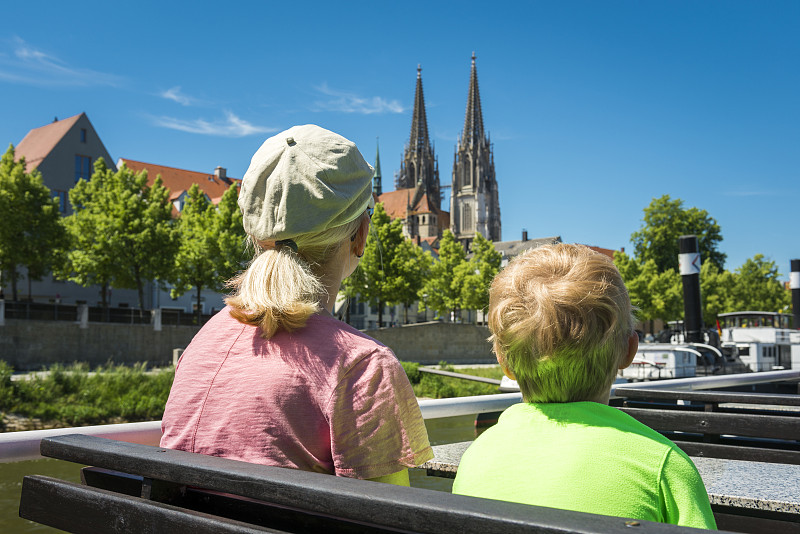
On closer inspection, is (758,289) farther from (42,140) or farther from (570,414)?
(570,414)

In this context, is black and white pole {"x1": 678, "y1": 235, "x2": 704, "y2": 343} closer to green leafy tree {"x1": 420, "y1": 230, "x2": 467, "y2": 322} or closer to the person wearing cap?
the person wearing cap

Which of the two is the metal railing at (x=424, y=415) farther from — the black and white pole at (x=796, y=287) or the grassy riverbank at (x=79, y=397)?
the black and white pole at (x=796, y=287)

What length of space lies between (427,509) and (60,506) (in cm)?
92

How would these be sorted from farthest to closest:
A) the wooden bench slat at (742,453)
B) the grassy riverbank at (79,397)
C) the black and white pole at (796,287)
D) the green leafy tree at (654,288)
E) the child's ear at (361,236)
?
the green leafy tree at (654,288), the black and white pole at (796,287), the grassy riverbank at (79,397), the wooden bench slat at (742,453), the child's ear at (361,236)

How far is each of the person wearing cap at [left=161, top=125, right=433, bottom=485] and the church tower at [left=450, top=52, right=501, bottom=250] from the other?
313 feet

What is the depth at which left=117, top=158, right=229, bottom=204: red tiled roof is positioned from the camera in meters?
55.9

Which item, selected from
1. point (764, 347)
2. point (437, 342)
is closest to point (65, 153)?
point (437, 342)

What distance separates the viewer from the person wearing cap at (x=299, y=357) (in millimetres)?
1471

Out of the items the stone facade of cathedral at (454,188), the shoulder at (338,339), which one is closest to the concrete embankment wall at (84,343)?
the shoulder at (338,339)

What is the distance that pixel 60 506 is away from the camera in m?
1.54

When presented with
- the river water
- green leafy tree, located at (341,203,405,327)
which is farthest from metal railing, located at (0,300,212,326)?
the river water

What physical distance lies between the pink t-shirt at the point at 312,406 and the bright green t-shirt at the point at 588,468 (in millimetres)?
165

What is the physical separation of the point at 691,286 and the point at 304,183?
15.6 metres

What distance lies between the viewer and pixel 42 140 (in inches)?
1735
